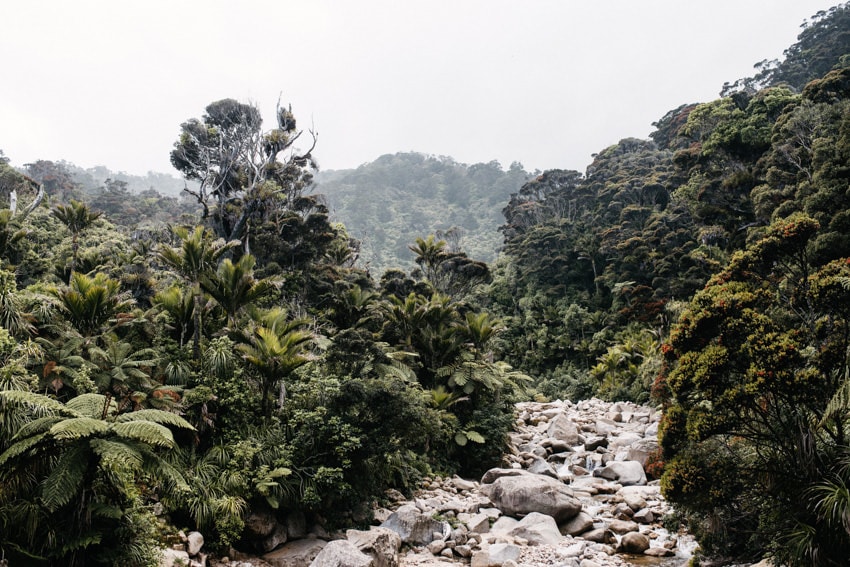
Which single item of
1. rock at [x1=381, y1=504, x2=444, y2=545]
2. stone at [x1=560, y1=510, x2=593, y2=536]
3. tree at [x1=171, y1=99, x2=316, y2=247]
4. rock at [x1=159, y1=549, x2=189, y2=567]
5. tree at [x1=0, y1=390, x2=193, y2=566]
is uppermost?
tree at [x1=171, y1=99, x2=316, y2=247]

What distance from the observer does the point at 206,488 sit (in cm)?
801

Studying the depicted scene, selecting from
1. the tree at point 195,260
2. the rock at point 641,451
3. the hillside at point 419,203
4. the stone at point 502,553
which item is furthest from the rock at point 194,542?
the hillside at point 419,203

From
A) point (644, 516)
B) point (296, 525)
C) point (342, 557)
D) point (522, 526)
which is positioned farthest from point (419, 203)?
point (342, 557)

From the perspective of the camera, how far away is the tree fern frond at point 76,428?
4989 millimetres

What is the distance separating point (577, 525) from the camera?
394 inches

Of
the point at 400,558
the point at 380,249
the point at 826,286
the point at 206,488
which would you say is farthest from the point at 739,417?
A: the point at 380,249

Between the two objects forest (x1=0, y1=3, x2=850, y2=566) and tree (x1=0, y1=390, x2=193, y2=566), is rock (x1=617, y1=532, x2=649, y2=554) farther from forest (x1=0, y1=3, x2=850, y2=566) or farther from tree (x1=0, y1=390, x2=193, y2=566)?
tree (x1=0, y1=390, x2=193, y2=566)

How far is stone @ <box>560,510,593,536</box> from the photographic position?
989 cm

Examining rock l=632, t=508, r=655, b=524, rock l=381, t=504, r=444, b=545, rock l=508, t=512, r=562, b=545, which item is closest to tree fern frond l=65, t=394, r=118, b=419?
rock l=381, t=504, r=444, b=545

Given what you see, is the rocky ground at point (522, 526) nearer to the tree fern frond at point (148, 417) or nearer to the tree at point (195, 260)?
the tree fern frond at point (148, 417)

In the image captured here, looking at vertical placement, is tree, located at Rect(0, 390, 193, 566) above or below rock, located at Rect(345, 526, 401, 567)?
above

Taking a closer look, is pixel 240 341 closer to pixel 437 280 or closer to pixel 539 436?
pixel 539 436

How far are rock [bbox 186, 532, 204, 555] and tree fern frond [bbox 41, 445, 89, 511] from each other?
2.44m

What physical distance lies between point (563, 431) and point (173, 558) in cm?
1355
